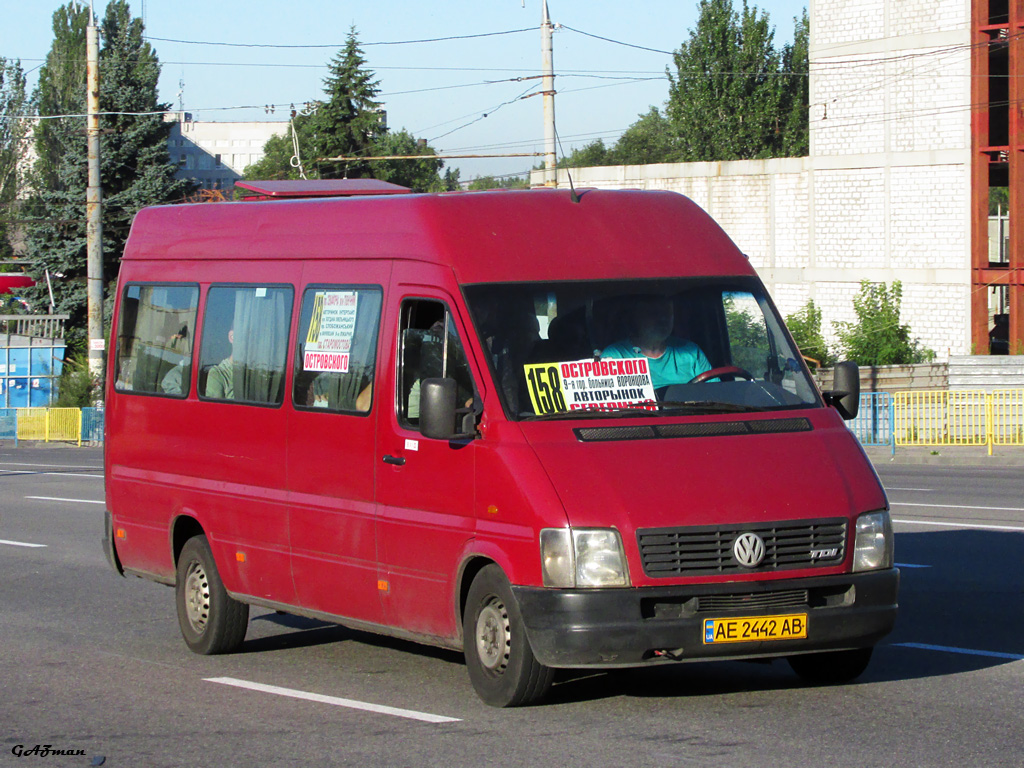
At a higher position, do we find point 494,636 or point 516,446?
point 516,446

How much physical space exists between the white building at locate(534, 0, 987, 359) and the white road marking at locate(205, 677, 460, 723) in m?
34.6

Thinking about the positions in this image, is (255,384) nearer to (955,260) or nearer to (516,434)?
(516,434)

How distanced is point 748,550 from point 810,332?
39289 mm

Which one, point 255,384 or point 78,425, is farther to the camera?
point 78,425

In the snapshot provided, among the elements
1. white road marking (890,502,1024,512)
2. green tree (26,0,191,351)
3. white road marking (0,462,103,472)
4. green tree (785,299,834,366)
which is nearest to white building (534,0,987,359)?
green tree (785,299,834,366)

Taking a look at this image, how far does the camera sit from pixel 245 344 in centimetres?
874

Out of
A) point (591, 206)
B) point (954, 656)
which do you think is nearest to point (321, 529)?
point (591, 206)

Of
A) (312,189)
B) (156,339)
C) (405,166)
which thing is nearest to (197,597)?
(156,339)

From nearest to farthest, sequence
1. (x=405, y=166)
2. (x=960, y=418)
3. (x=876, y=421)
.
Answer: (x=960, y=418) < (x=876, y=421) < (x=405, y=166)

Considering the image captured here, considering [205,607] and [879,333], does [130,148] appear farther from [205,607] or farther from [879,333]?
[205,607]

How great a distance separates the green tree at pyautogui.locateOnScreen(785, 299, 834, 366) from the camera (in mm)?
44219

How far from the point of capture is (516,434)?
6625 mm

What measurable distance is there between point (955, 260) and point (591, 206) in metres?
38.1

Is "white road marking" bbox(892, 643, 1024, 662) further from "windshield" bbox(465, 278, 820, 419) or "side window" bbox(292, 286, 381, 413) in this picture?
"side window" bbox(292, 286, 381, 413)
